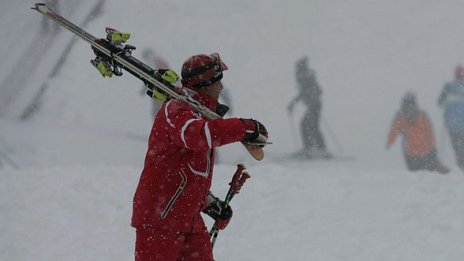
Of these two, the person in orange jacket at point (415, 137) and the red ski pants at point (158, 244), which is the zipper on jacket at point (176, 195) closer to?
the red ski pants at point (158, 244)

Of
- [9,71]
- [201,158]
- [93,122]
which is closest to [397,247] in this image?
[201,158]

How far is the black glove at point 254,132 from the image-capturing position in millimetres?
3572

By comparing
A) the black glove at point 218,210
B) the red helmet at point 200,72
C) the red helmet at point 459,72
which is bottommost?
the black glove at point 218,210

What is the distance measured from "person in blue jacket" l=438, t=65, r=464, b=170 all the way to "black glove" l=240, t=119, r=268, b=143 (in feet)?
19.4

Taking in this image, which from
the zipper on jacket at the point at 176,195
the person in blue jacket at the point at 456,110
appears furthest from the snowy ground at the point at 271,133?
the zipper on jacket at the point at 176,195

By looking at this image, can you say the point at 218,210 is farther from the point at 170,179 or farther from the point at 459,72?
the point at 459,72

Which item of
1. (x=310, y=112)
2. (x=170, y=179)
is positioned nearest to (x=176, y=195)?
(x=170, y=179)

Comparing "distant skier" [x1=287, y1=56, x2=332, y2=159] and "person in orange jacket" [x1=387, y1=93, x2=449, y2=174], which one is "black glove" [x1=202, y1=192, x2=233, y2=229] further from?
"distant skier" [x1=287, y1=56, x2=332, y2=159]

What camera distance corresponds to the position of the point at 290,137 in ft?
34.7

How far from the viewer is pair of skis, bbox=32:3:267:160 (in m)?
3.66

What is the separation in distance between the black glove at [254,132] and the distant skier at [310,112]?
6182 millimetres

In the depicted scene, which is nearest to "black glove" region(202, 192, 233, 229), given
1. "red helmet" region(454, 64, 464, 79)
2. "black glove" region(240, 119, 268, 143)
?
"black glove" region(240, 119, 268, 143)

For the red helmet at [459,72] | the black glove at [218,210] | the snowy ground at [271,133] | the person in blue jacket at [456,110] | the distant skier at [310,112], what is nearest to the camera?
the black glove at [218,210]

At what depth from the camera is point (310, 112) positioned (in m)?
10.7
